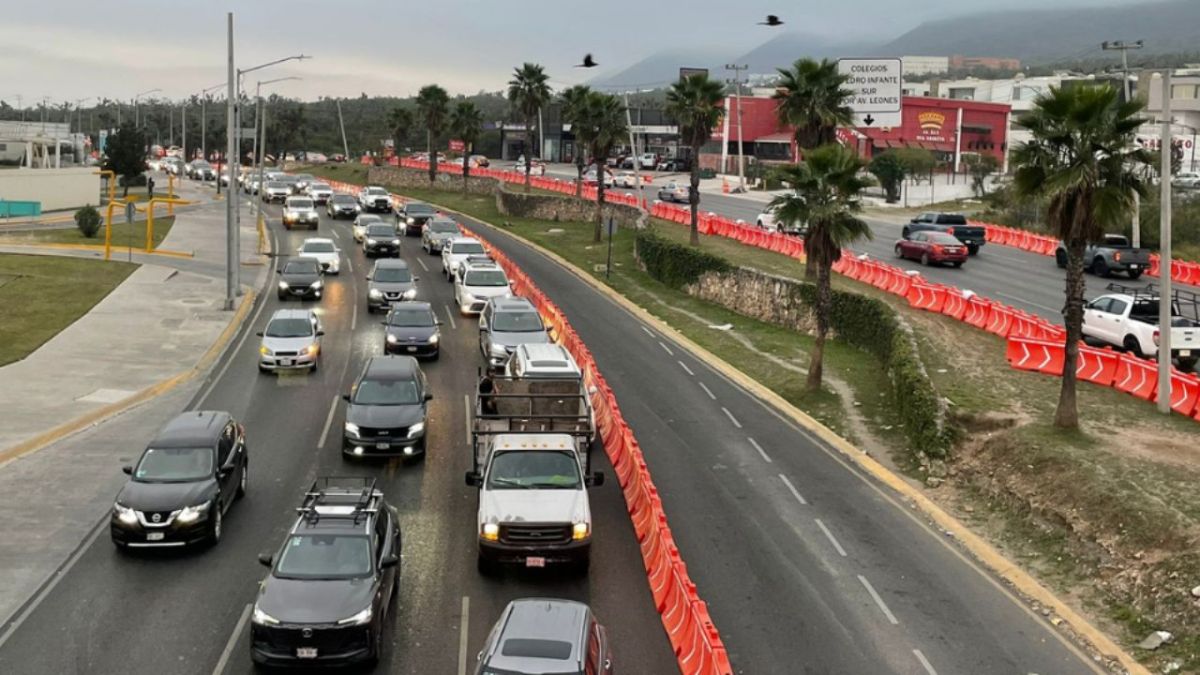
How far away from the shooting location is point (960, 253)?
162ft

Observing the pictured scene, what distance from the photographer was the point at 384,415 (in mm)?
23484

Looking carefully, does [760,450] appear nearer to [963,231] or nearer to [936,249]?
[936,249]

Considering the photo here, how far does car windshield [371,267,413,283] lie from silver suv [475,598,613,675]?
2827 centimetres

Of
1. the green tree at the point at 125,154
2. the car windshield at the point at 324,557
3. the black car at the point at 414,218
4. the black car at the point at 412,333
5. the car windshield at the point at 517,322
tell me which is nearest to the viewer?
the car windshield at the point at 324,557

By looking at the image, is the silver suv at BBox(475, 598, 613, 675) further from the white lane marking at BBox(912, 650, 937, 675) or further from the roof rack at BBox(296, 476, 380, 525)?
the white lane marking at BBox(912, 650, 937, 675)

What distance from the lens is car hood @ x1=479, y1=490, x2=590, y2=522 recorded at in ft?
56.9

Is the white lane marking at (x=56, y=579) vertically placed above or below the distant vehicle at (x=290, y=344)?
below

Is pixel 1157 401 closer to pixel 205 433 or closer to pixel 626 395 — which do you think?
pixel 626 395

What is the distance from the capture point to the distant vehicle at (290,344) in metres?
31.3

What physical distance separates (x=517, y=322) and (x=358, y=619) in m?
17.6

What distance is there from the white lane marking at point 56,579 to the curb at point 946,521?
14679 millimetres

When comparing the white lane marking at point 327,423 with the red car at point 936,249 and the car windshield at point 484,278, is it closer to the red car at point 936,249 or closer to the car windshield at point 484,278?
the car windshield at point 484,278

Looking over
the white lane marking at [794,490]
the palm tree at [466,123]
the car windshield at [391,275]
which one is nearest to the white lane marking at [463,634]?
the white lane marking at [794,490]

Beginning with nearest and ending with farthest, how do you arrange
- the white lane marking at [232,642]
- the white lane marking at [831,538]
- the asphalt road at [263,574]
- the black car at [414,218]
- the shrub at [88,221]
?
the white lane marking at [232,642] < the asphalt road at [263,574] < the white lane marking at [831,538] < the shrub at [88,221] < the black car at [414,218]
